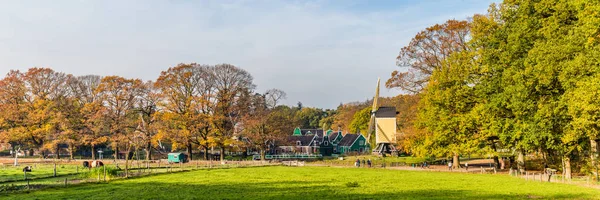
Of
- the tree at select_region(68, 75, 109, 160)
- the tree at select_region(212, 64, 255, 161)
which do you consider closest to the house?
the tree at select_region(212, 64, 255, 161)

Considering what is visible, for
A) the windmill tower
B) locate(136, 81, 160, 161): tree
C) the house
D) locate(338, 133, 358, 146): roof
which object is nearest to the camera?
locate(136, 81, 160, 161): tree

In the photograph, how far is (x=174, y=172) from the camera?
4559 cm

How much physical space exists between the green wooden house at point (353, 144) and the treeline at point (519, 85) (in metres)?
52.0

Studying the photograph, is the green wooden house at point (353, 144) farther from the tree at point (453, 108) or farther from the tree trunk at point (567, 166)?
the tree trunk at point (567, 166)

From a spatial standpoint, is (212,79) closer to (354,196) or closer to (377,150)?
(377,150)

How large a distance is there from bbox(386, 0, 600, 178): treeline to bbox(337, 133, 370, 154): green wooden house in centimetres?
5202

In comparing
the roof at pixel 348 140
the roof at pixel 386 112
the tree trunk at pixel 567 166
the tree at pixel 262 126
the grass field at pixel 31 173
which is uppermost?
the roof at pixel 386 112

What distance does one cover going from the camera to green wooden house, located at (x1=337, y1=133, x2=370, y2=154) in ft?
337

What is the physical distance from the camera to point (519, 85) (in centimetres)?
3506

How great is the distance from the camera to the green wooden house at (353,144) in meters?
103

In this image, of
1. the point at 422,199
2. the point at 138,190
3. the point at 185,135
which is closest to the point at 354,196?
the point at 422,199

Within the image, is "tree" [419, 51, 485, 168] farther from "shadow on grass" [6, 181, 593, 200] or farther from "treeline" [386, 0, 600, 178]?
"shadow on grass" [6, 181, 593, 200]

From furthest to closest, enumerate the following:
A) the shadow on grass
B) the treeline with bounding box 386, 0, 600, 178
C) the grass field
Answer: the grass field < the treeline with bounding box 386, 0, 600, 178 < the shadow on grass

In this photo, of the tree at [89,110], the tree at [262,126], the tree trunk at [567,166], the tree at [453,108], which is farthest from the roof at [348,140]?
the tree trunk at [567,166]
